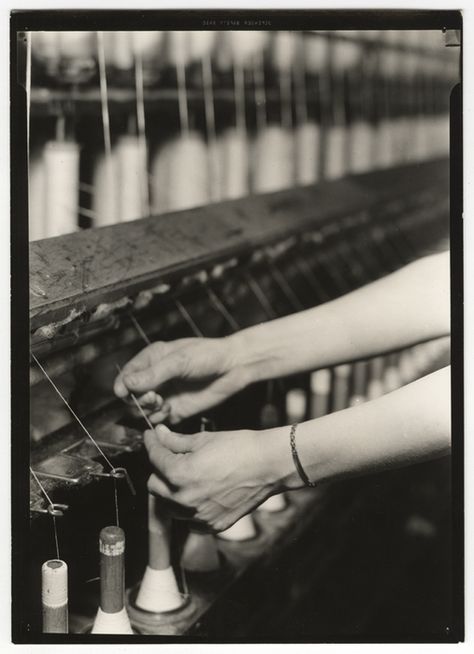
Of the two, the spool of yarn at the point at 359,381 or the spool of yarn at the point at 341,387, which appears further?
the spool of yarn at the point at 359,381

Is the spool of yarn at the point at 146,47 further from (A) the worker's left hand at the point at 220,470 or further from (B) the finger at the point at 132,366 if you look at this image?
(A) the worker's left hand at the point at 220,470

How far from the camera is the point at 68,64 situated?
2.18 metres

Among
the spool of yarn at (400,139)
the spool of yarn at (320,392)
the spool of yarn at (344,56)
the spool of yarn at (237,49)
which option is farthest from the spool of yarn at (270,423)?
the spool of yarn at (400,139)

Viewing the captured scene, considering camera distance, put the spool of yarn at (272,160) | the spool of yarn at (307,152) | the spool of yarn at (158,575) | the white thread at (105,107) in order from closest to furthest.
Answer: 1. the spool of yarn at (158,575)
2. the white thread at (105,107)
3. the spool of yarn at (272,160)
4. the spool of yarn at (307,152)

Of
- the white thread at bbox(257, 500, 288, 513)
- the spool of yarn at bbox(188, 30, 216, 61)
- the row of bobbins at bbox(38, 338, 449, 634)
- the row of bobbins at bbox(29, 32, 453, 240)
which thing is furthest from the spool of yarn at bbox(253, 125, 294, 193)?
the white thread at bbox(257, 500, 288, 513)

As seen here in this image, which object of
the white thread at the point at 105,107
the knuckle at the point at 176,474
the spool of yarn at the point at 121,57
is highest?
the spool of yarn at the point at 121,57

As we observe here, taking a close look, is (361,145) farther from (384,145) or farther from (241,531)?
(241,531)

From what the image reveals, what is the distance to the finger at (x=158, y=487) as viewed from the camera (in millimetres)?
1274

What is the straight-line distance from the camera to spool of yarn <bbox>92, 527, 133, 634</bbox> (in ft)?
3.85

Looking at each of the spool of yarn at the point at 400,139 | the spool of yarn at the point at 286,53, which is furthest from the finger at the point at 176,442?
the spool of yarn at the point at 400,139

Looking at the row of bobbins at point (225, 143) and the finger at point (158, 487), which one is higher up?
the row of bobbins at point (225, 143)

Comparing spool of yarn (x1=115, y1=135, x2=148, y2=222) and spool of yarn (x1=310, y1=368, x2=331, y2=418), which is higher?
spool of yarn (x1=115, y1=135, x2=148, y2=222)

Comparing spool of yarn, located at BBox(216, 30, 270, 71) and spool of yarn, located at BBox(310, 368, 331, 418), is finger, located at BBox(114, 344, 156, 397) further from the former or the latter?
spool of yarn, located at BBox(216, 30, 270, 71)

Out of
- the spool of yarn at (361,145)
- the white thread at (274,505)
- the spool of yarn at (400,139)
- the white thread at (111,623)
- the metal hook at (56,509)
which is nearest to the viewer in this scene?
the metal hook at (56,509)
